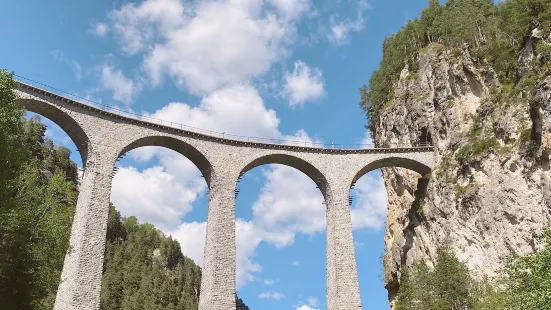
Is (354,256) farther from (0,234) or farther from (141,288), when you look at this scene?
(141,288)

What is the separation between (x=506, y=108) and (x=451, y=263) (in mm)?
11127

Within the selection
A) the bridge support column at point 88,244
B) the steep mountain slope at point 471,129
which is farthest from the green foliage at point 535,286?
the bridge support column at point 88,244

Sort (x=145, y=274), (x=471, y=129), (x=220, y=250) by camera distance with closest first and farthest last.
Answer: (x=220, y=250)
(x=471, y=129)
(x=145, y=274)

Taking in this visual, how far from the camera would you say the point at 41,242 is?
90.5ft

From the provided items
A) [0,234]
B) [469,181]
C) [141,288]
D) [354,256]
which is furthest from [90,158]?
[141,288]

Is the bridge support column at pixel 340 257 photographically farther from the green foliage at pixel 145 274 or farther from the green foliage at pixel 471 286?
the green foliage at pixel 145 274

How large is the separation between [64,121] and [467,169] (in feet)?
87.4

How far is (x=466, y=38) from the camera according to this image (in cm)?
3925

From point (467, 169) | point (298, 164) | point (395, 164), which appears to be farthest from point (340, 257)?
point (467, 169)

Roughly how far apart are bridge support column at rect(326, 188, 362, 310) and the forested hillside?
17.2 meters

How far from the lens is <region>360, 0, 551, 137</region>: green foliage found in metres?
32.1

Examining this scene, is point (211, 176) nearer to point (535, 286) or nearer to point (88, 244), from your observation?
point (88, 244)

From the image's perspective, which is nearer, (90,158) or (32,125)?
(90,158)

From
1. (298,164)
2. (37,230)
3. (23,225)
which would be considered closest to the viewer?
(23,225)
